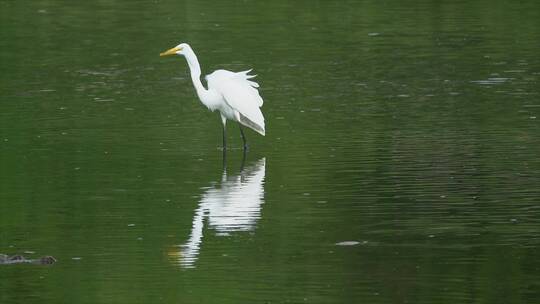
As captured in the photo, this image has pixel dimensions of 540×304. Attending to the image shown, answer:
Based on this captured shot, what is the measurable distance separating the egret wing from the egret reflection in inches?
53.7

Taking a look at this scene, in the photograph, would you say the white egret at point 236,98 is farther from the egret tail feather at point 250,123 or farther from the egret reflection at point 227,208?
the egret reflection at point 227,208

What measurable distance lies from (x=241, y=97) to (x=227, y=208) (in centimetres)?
401

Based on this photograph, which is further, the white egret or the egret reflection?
the white egret

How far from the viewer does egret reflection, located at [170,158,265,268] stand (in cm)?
1337

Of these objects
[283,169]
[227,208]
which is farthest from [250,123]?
[227,208]

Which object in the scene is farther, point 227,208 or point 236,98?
point 236,98

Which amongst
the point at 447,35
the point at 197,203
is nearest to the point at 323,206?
the point at 197,203

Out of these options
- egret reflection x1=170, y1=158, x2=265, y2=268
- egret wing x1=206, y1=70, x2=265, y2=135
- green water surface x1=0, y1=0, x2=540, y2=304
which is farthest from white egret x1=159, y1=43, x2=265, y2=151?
egret reflection x1=170, y1=158, x2=265, y2=268

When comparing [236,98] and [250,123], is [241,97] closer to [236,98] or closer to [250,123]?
[236,98]

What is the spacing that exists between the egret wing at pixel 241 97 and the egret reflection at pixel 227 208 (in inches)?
53.7

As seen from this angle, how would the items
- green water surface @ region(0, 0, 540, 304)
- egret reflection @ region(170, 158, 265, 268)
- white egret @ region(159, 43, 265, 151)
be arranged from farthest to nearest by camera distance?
1. white egret @ region(159, 43, 265, 151)
2. egret reflection @ region(170, 158, 265, 268)
3. green water surface @ region(0, 0, 540, 304)

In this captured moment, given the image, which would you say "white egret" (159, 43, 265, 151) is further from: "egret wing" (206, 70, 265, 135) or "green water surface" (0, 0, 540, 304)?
"green water surface" (0, 0, 540, 304)

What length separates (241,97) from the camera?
18.9m

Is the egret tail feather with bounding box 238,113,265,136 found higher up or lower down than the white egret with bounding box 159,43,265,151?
lower down
